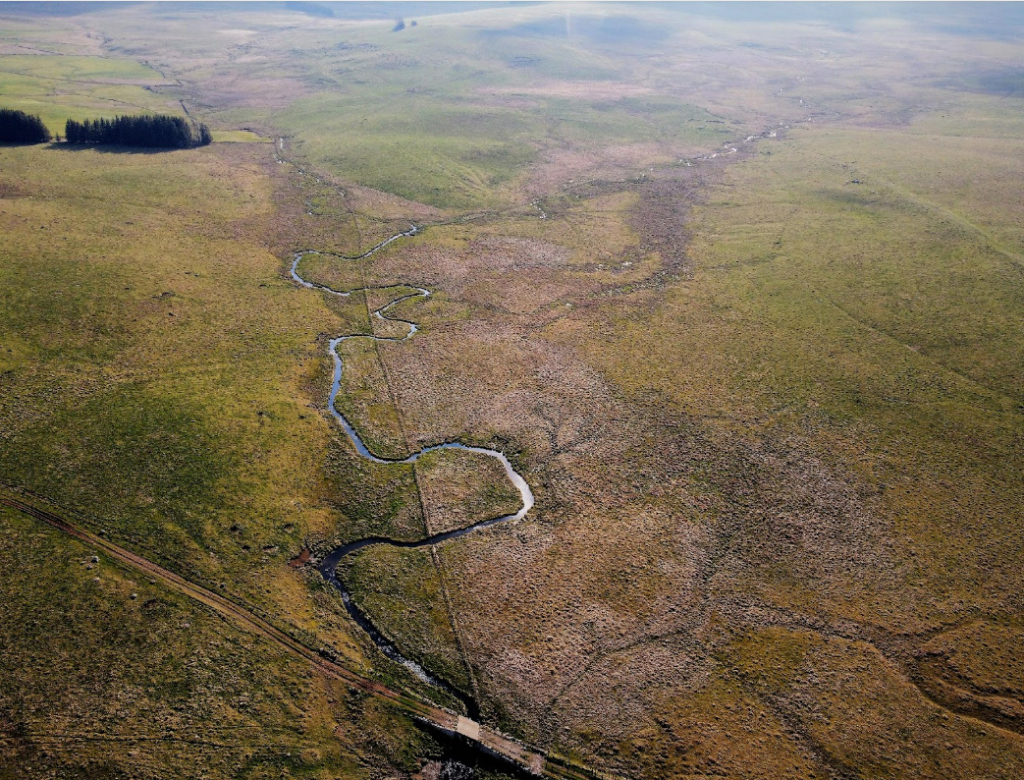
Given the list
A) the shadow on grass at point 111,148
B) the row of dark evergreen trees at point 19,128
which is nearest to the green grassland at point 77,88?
the row of dark evergreen trees at point 19,128

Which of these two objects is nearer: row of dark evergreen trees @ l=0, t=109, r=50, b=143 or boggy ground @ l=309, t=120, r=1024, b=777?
boggy ground @ l=309, t=120, r=1024, b=777

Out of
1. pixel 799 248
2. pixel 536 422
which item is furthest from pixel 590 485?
pixel 799 248

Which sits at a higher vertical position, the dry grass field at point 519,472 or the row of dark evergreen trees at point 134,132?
the row of dark evergreen trees at point 134,132

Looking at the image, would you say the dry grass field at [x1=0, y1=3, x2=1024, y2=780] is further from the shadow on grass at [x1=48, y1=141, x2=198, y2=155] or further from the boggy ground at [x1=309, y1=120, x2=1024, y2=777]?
the shadow on grass at [x1=48, y1=141, x2=198, y2=155]

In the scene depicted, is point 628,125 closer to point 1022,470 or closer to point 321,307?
point 321,307

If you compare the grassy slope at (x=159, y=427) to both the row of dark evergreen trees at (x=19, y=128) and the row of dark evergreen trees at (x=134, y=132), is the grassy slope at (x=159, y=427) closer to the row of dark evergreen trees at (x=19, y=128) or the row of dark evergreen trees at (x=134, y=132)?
the row of dark evergreen trees at (x=19, y=128)

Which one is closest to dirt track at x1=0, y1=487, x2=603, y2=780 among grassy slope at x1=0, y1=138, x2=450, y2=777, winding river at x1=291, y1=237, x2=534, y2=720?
grassy slope at x1=0, y1=138, x2=450, y2=777
